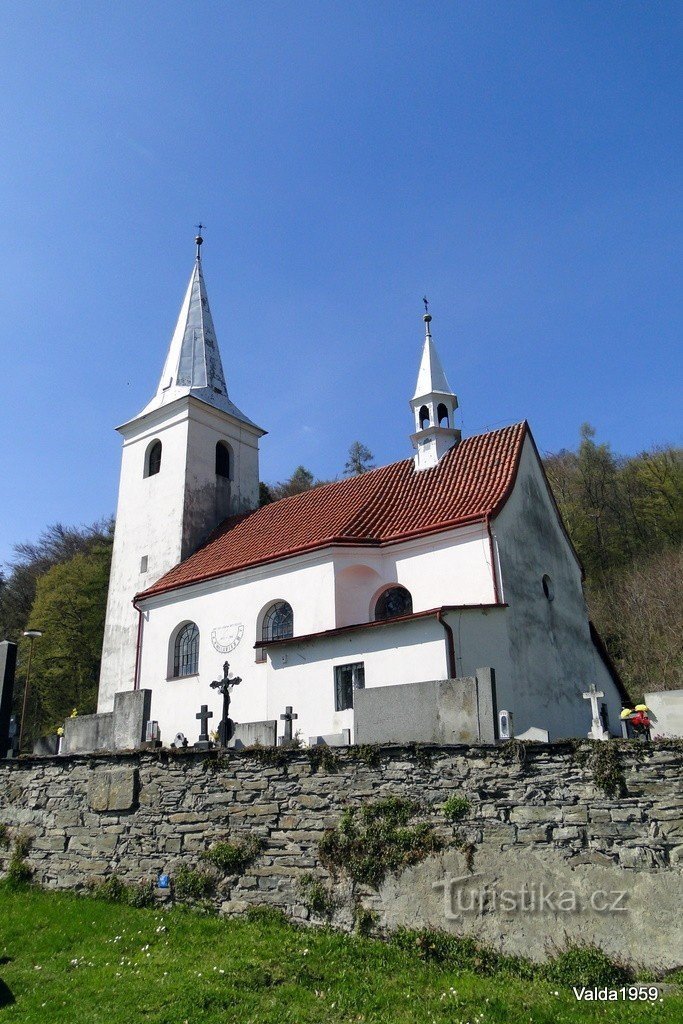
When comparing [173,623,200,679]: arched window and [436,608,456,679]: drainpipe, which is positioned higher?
[173,623,200,679]: arched window

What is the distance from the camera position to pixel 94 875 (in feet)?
35.4

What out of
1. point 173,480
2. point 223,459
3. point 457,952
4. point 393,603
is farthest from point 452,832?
point 223,459

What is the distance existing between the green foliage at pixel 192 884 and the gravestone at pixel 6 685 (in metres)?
4.77

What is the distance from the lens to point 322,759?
9516mm

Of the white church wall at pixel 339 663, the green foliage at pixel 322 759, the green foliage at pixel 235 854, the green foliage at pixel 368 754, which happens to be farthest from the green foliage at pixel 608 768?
the white church wall at pixel 339 663

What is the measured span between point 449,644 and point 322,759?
15.4ft

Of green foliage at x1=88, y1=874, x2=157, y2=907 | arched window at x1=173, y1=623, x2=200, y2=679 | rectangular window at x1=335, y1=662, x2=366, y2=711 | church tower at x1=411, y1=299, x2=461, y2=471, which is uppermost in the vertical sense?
church tower at x1=411, y1=299, x2=461, y2=471

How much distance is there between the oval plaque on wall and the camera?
61.5 ft

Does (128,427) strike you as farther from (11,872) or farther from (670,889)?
(670,889)

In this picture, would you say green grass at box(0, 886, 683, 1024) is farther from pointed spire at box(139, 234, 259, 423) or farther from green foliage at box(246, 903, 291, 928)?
pointed spire at box(139, 234, 259, 423)

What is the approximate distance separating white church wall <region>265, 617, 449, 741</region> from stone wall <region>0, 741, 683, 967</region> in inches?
166

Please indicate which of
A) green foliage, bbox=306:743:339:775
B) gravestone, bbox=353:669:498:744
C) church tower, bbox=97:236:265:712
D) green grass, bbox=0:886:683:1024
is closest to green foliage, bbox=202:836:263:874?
green grass, bbox=0:886:683:1024

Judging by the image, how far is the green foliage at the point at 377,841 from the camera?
28.4 ft

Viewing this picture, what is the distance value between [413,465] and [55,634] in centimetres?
1949
